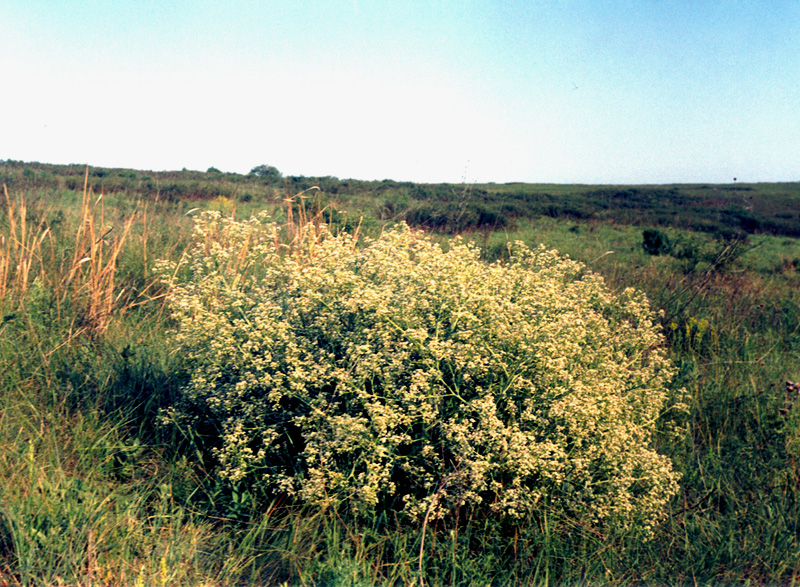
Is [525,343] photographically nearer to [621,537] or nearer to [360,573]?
[621,537]

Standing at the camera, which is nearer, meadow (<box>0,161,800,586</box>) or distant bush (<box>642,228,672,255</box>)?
meadow (<box>0,161,800,586</box>)

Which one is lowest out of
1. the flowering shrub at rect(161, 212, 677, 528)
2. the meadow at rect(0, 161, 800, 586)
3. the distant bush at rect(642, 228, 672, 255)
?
the meadow at rect(0, 161, 800, 586)

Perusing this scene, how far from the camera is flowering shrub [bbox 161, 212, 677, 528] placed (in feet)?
6.56

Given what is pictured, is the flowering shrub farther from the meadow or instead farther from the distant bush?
the distant bush

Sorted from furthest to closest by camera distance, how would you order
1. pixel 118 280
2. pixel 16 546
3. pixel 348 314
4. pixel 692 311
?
1. pixel 692 311
2. pixel 118 280
3. pixel 348 314
4. pixel 16 546

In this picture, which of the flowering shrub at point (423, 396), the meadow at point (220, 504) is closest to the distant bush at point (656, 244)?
the meadow at point (220, 504)

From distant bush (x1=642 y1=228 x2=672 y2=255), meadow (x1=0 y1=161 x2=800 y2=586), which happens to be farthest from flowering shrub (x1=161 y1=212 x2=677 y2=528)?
distant bush (x1=642 y1=228 x2=672 y2=255)

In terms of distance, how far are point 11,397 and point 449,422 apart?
2.33 m

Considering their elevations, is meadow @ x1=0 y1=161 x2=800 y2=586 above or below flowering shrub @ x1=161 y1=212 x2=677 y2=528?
below

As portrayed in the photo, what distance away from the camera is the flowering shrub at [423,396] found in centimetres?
200

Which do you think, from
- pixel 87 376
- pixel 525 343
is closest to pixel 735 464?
pixel 525 343

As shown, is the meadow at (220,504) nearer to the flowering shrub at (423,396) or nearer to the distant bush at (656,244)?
the flowering shrub at (423,396)

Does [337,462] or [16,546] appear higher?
[337,462]

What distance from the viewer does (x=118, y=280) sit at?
4590 mm
